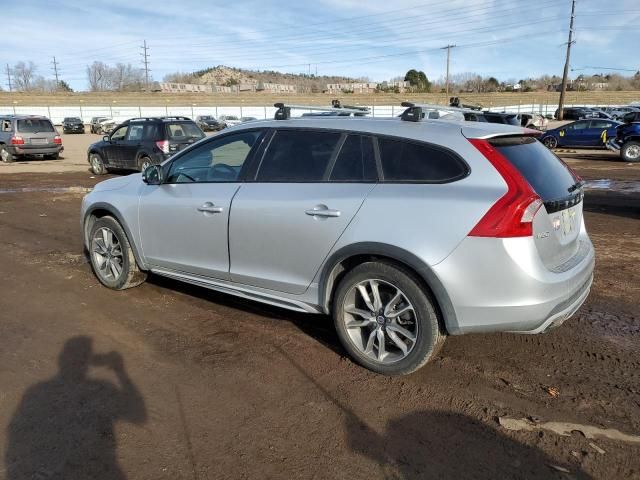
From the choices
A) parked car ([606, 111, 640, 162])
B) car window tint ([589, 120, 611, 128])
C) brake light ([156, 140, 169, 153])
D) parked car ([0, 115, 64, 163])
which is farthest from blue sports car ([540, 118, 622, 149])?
parked car ([0, 115, 64, 163])

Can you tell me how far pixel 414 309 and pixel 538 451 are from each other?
1.05 metres

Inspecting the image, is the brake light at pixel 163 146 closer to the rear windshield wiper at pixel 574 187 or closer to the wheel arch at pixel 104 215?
the wheel arch at pixel 104 215

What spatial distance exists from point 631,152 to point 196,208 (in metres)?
18.8

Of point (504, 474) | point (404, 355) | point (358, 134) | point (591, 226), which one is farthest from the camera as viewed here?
point (591, 226)

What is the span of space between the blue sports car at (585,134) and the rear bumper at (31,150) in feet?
65.4

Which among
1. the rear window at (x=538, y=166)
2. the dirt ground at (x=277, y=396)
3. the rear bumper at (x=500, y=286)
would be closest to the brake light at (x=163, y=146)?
the dirt ground at (x=277, y=396)

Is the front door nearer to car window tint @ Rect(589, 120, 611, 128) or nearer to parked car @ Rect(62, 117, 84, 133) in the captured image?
car window tint @ Rect(589, 120, 611, 128)

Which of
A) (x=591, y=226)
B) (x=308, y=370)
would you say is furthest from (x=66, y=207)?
(x=591, y=226)

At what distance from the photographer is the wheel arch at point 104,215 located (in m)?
5.12

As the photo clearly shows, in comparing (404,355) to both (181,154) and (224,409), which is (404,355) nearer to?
(224,409)

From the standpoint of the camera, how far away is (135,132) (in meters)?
15.7

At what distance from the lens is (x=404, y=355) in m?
3.54

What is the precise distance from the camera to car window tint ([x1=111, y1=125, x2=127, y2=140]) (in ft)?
53.8

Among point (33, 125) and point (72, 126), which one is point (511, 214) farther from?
point (72, 126)
